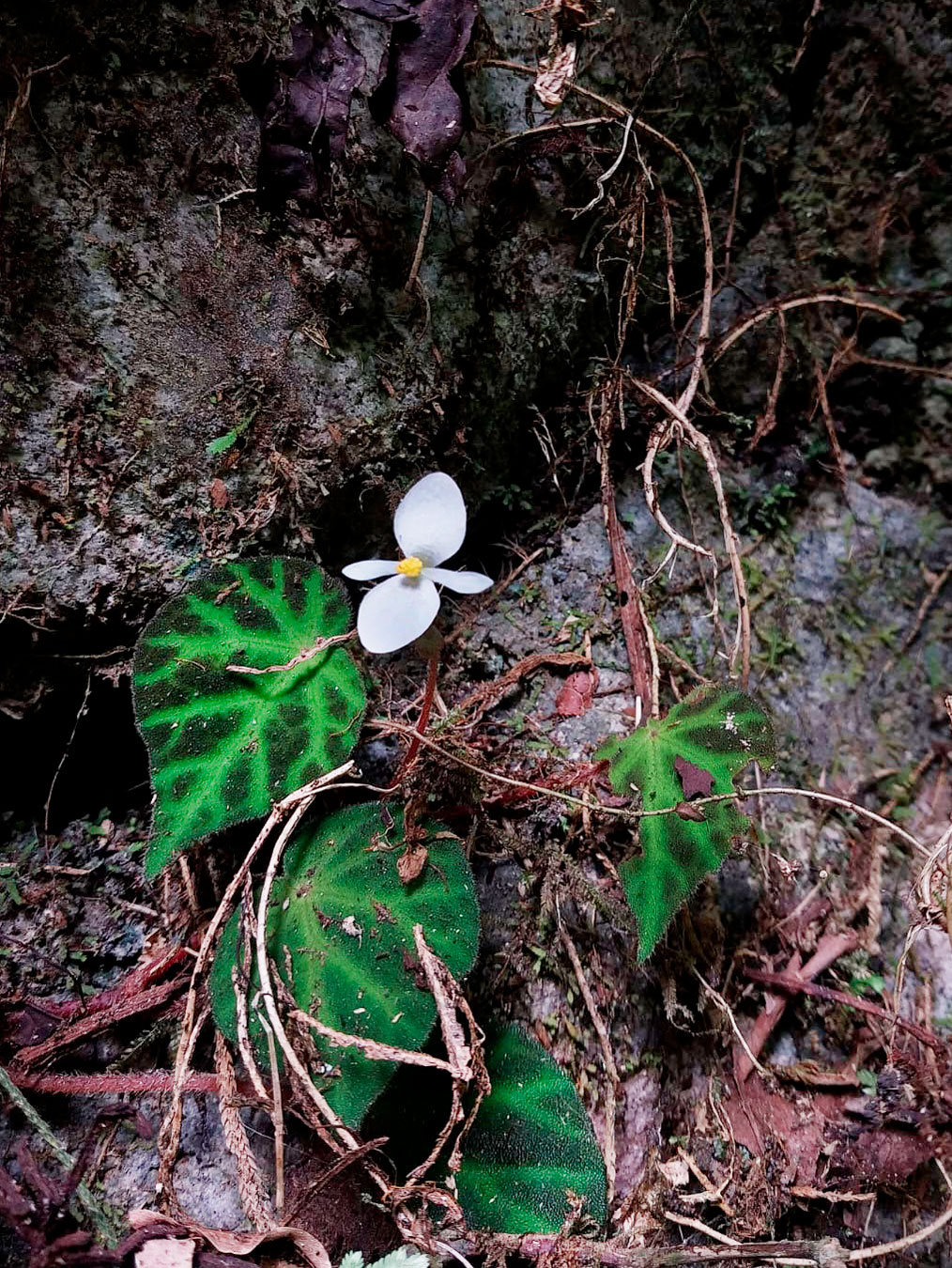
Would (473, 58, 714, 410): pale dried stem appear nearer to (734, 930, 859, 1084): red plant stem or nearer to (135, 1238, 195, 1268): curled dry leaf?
(734, 930, 859, 1084): red plant stem

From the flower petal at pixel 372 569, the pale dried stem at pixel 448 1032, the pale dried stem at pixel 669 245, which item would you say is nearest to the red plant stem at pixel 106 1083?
the pale dried stem at pixel 448 1032

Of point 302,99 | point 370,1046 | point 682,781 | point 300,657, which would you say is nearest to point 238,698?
point 300,657

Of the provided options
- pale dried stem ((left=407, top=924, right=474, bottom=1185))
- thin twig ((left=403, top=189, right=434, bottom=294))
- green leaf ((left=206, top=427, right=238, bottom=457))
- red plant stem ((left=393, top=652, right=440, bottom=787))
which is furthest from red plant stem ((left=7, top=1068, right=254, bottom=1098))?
thin twig ((left=403, top=189, right=434, bottom=294))

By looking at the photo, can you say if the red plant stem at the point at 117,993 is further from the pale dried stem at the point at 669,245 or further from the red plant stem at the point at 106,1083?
the pale dried stem at the point at 669,245

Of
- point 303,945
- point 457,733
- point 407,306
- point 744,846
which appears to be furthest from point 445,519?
point 744,846

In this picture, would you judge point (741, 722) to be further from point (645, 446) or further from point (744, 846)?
point (645, 446)

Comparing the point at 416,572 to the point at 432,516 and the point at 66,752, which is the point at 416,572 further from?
the point at 66,752
